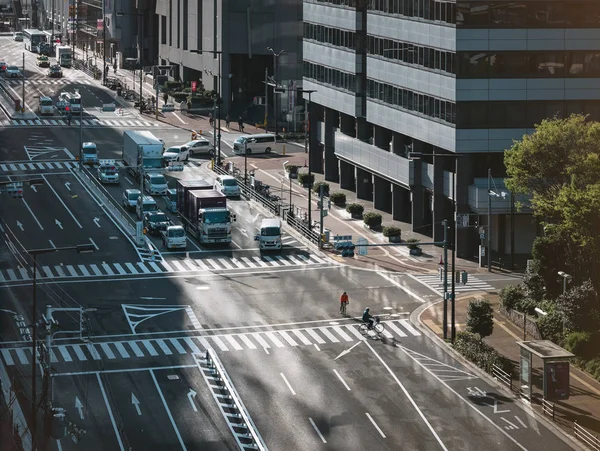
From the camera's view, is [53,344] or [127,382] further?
[53,344]

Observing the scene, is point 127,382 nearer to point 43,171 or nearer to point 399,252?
point 399,252

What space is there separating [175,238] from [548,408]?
152ft

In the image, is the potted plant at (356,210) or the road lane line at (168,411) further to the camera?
the potted plant at (356,210)

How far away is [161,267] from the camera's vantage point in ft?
351

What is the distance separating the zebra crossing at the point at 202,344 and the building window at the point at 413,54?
27.9m

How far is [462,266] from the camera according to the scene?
108 metres

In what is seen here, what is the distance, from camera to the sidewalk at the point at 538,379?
72.9 m

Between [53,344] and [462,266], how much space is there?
3703cm

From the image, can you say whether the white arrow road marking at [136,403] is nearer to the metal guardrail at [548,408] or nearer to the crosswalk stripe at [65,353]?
the crosswalk stripe at [65,353]

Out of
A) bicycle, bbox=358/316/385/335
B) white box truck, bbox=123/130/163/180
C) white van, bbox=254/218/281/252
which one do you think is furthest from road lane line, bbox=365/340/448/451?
white box truck, bbox=123/130/163/180

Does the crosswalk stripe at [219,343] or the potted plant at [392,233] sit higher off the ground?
the potted plant at [392,233]

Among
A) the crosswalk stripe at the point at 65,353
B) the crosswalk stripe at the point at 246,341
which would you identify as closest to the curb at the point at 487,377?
the crosswalk stripe at the point at 246,341

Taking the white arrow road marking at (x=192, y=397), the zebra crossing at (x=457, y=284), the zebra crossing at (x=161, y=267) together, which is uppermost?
the zebra crossing at (x=161, y=267)

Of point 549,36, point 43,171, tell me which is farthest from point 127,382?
point 43,171
